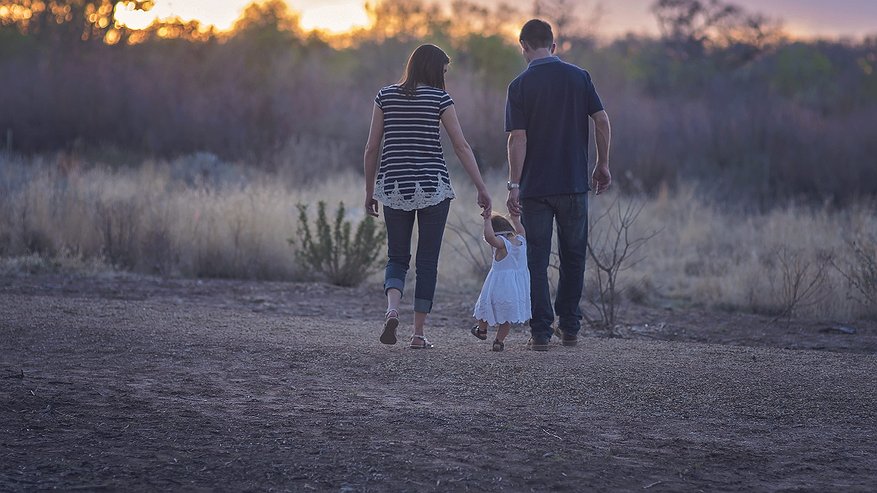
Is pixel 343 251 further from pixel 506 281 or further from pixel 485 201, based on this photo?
pixel 485 201

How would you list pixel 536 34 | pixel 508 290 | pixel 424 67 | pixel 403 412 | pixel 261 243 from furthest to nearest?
pixel 261 243 < pixel 536 34 < pixel 508 290 < pixel 424 67 < pixel 403 412

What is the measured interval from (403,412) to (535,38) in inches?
105

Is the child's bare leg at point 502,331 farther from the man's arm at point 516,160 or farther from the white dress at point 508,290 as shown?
the man's arm at point 516,160

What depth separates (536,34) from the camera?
668 centimetres

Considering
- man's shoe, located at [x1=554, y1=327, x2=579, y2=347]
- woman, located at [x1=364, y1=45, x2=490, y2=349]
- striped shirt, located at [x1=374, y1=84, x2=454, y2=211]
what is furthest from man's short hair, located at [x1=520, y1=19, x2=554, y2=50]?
man's shoe, located at [x1=554, y1=327, x2=579, y2=347]

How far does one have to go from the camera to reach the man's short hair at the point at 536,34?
6676mm

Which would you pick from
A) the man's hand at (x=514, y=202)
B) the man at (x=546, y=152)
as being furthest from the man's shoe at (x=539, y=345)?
the man's hand at (x=514, y=202)

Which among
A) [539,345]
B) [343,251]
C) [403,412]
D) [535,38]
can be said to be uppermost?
[535,38]

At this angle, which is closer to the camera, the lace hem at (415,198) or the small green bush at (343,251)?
the lace hem at (415,198)

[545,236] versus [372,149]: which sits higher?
[372,149]

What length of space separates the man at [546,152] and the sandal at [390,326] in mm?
833

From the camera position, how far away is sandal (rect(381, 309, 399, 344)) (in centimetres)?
661

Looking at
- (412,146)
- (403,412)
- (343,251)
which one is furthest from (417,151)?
(343,251)

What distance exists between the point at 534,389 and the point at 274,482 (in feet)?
6.20
